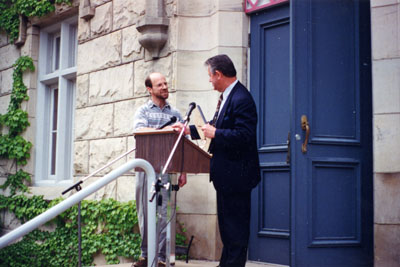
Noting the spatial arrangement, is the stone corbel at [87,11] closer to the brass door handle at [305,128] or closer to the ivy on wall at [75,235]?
the ivy on wall at [75,235]

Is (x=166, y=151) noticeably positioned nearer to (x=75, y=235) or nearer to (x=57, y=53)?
(x=75, y=235)

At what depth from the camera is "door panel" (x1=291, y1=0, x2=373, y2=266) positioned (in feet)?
16.7

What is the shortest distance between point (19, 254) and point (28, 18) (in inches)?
143

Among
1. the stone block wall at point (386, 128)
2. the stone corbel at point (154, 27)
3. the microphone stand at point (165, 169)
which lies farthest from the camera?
the stone corbel at point (154, 27)

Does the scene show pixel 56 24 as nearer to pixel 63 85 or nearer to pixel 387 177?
pixel 63 85

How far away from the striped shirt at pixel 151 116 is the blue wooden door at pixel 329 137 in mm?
1160

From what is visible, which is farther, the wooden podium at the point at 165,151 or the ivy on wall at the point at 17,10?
the ivy on wall at the point at 17,10

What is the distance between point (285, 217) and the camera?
568cm

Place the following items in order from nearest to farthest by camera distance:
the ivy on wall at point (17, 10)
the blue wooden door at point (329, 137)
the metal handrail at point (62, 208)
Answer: the metal handrail at point (62, 208) → the blue wooden door at point (329, 137) → the ivy on wall at point (17, 10)

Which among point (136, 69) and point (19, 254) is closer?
point (136, 69)

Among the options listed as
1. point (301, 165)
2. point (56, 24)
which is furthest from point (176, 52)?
point (56, 24)

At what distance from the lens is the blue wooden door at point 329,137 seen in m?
5.08

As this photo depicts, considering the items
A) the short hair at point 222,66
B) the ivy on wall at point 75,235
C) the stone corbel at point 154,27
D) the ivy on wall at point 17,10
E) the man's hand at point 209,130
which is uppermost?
the ivy on wall at point 17,10

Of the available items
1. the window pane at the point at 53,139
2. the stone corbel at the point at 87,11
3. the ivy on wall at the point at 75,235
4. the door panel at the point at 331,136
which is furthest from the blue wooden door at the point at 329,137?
the window pane at the point at 53,139
